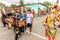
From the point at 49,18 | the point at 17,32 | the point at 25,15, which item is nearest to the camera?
the point at 49,18

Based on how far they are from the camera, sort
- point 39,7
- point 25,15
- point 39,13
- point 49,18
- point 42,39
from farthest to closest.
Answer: point 39,7
point 39,13
point 25,15
point 42,39
point 49,18

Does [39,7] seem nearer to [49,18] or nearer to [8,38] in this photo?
[8,38]

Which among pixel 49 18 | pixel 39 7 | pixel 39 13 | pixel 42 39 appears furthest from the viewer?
pixel 39 7

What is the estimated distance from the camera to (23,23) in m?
11.9

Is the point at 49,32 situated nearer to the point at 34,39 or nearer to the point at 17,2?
the point at 34,39

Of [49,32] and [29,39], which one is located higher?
[49,32]

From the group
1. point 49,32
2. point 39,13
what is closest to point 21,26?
point 49,32

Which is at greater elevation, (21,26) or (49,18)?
(49,18)

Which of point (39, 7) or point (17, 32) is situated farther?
point (39, 7)

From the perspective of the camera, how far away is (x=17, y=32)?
10453 millimetres

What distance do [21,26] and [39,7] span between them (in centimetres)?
2408

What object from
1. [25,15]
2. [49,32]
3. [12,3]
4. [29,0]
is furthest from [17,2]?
[49,32]

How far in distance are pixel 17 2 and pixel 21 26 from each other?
22.7 meters

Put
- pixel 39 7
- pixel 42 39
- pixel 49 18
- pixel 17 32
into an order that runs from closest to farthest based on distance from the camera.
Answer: pixel 49 18
pixel 17 32
pixel 42 39
pixel 39 7
